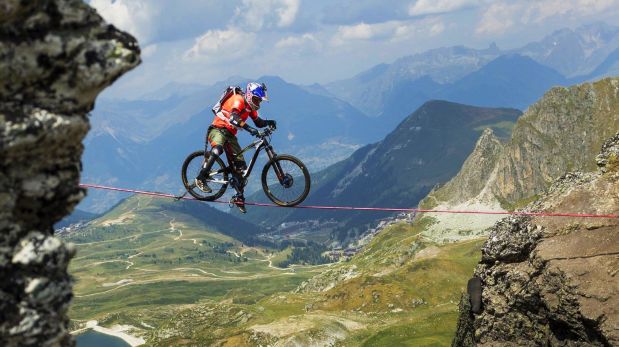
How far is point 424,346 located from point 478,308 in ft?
115

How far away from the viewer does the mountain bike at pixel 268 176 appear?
22938 mm

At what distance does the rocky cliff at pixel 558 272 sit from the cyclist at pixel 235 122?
52.3 ft

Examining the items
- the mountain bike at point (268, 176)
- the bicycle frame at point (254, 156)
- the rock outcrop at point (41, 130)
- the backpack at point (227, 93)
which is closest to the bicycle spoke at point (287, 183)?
the mountain bike at point (268, 176)

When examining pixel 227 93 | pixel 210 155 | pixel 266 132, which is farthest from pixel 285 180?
pixel 227 93

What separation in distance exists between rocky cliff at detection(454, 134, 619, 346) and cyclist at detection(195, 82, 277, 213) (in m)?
15.9

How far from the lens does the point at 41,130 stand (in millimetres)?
10766

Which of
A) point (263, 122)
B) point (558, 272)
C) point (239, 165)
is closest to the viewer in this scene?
point (263, 122)

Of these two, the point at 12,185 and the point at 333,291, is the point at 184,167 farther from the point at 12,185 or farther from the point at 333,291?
the point at 333,291

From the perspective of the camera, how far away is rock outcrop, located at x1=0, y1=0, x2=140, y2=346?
10.6 metres

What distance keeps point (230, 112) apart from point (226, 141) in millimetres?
1363

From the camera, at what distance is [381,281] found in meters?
138

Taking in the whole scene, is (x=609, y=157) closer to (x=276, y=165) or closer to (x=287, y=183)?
(x=287, y=183)

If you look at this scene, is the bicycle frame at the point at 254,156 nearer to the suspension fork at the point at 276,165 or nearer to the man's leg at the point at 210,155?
the suspension fork at the point at 276,165

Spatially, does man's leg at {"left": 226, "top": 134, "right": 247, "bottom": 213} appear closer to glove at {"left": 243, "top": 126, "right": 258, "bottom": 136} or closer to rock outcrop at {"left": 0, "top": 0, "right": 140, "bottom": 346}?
glove at {"left": 243, "top": 126, "right": 258, "bottom": 136}
